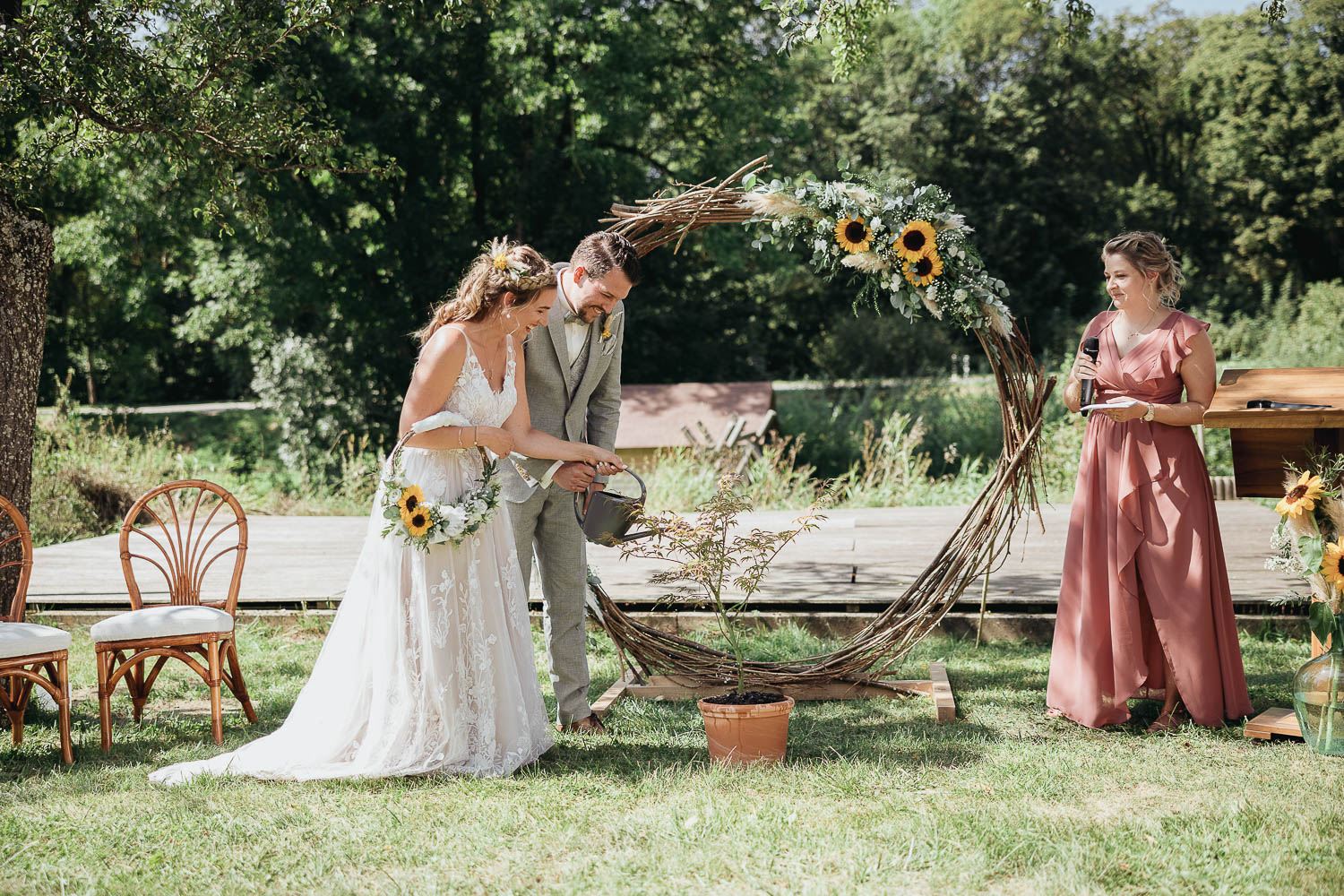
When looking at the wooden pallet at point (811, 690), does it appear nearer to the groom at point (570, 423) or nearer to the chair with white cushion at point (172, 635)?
the groom at point (570, 423)

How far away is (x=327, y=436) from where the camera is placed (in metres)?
15.0

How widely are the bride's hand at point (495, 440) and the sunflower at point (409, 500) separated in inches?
10.7

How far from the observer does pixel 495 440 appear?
3.78 meters

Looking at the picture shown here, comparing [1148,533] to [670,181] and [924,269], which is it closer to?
[924,269]

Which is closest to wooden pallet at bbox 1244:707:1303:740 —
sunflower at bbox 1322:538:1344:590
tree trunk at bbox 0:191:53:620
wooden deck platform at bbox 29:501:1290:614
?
sunflower at bbox 1322:538:1344:590

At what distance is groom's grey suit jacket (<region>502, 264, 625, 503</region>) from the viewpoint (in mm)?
4121

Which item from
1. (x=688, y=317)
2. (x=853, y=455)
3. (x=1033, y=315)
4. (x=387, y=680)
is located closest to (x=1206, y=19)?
(x=1033, y=315)

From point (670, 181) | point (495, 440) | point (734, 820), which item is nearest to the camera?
point (734, 820)

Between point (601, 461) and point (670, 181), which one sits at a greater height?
point (670, 181)

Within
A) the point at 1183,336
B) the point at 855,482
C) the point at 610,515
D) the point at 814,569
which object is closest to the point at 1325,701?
the point at 1183,336

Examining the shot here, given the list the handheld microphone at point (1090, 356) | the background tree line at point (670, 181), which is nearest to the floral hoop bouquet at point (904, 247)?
the handheld microphone at point (1090, 356)

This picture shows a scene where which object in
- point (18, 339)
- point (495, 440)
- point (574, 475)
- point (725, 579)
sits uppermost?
point (18, 339)

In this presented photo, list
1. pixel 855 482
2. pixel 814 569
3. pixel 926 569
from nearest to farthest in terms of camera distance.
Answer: pixel 926 569 < pixel 814 569 < pixel 855 482

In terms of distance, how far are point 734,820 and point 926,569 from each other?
1900 mm
